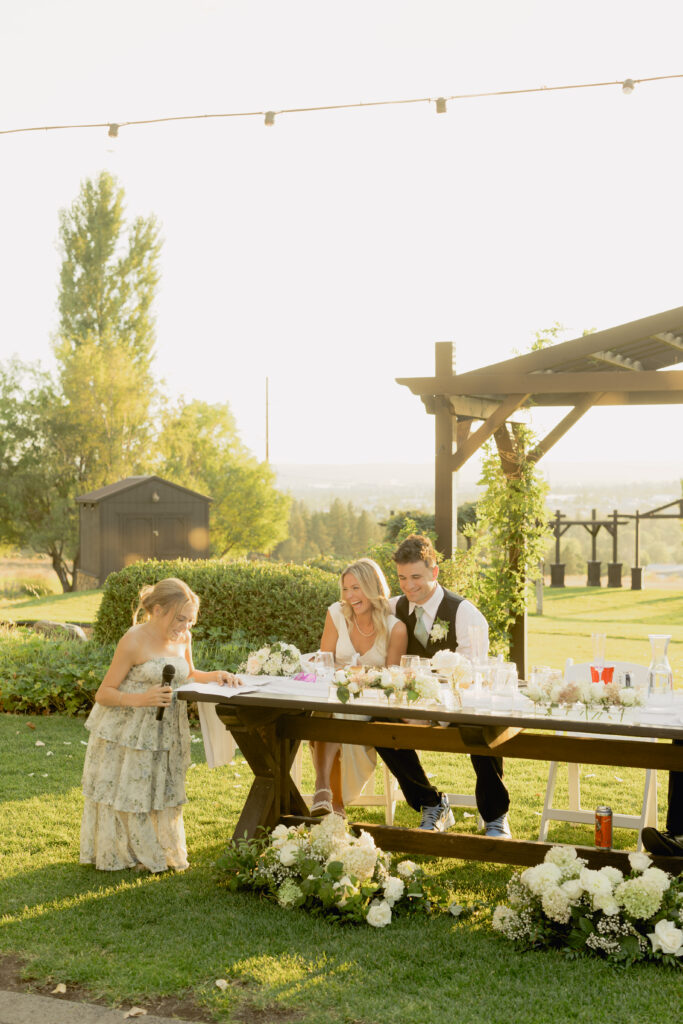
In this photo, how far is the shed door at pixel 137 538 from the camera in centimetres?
2353

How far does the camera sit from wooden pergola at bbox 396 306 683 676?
7.46m

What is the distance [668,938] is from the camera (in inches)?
149

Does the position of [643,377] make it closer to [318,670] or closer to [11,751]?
[318,670]

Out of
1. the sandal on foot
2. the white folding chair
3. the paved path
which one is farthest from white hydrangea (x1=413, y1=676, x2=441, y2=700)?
the paved path

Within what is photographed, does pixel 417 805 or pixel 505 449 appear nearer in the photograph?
pixel 417 805

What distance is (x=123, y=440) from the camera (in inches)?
1283

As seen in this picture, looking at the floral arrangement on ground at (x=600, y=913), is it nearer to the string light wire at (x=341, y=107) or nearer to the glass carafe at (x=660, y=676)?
the glass carafe at (x=660, y=676)

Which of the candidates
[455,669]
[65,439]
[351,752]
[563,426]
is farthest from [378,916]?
[65,439]

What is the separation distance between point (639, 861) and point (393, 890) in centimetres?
103

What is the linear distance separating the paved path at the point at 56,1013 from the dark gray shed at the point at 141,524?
19909mm

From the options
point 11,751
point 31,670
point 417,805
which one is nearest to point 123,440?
point 31,670

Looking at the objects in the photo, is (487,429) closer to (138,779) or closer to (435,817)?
(435,817)

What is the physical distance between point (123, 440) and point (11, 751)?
25.7 metres

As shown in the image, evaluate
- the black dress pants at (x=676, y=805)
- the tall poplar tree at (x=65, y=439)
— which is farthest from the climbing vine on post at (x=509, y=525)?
the tall poplar tree at (x=65, y=439)
